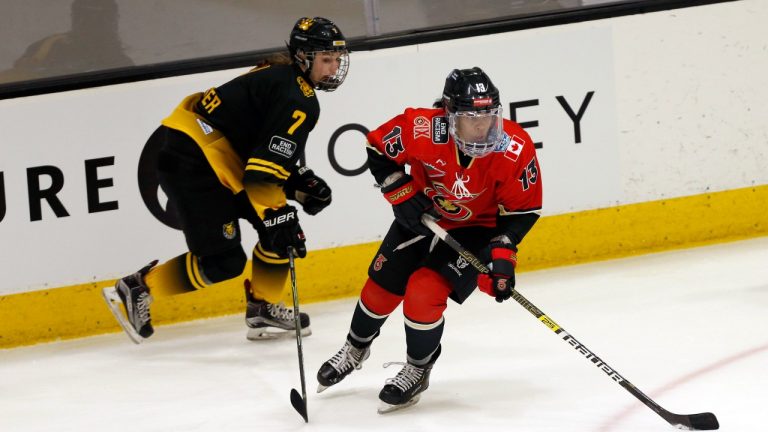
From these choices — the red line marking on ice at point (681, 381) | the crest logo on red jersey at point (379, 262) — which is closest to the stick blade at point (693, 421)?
the red line marking on ice at point (681, 381)

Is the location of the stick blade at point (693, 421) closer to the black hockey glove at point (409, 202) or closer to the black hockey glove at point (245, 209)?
the black hockey glove at point (409, 202)

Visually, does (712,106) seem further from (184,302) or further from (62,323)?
(62,323)

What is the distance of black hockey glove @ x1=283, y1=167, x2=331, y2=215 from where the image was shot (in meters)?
3.88

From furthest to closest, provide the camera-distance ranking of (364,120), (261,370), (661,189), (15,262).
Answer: (661,189), (364,120), (15,262), (261,370)

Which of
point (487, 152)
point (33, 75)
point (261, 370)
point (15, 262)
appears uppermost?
point (33, 75)

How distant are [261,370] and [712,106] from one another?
232 centimetres

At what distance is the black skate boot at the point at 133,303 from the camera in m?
3.90

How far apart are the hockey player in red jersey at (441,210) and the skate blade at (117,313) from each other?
1.00 meters

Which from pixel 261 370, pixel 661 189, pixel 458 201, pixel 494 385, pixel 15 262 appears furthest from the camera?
pixel 661 189

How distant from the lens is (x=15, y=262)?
413 centimetres

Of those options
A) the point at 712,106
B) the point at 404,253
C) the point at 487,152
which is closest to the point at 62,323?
the point at 404,253

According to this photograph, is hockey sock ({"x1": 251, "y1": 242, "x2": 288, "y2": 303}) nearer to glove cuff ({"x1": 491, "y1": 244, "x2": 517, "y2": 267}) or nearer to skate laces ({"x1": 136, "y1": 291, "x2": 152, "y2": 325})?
skate laces ({"x1": 136, "y1": 291, "x2": 152, "y2": 325})

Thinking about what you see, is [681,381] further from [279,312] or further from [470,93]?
[279,312]

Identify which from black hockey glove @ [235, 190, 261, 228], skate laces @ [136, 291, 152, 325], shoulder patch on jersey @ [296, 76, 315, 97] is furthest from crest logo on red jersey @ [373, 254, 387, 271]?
skate laces @ [136, 291, 152, 325]
